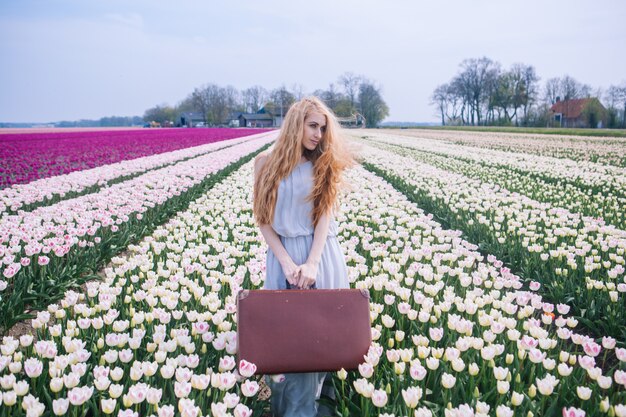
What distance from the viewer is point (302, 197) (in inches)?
107

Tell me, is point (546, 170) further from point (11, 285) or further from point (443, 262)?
point (11, 285)

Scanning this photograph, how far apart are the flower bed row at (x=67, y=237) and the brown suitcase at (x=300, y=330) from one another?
200 cm

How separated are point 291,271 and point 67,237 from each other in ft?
10.3

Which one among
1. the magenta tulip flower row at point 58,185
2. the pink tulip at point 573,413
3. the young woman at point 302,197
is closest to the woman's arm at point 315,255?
the young woman at point 302,197

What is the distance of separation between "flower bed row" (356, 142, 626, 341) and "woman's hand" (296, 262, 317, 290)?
7.28 feet

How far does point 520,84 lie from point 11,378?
82591mm

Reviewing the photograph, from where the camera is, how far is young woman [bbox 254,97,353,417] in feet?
8.62

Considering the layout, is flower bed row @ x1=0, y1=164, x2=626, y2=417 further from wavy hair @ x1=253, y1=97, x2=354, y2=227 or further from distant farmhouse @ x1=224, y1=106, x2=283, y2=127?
distant farmhouse @ x1=224, y1=106, x2=283, y2=127

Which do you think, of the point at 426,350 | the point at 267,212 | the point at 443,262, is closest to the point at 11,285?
the point at 267,212

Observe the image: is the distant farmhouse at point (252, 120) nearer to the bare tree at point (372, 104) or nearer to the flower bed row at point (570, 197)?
the bare tree at point (372, 104)

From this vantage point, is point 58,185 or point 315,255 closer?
point 315,255

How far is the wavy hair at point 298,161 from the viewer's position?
264 centimetres

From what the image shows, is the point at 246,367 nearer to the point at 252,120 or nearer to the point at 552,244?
the point at 552,244

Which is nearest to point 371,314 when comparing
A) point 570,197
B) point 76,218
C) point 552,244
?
point 552,244
